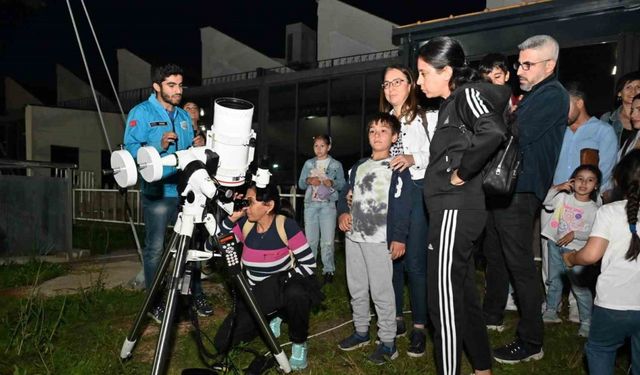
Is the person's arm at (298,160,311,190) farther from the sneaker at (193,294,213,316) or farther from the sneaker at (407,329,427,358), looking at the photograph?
the sneaker at (407,329,427,358)

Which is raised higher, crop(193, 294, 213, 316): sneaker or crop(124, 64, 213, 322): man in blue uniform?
crop(124, 64, 213, 322): man in blue uniform

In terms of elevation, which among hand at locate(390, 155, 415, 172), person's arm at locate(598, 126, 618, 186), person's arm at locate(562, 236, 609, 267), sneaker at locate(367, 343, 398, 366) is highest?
person's arm at locate(598, 126, 618, 186)

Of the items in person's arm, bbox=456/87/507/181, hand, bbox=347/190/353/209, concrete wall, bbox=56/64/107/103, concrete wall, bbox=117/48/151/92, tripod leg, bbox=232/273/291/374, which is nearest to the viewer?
person's arm, bbox=456/87/507/181

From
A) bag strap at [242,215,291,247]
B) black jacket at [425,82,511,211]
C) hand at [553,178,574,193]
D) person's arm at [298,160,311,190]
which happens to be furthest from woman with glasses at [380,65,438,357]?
person's arm at [298,160,311,190]

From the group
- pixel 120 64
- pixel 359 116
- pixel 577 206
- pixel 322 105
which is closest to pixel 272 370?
pixel 577 206

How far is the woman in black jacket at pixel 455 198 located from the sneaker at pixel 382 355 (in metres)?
0.73

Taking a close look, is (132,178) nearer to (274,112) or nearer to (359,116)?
(359,116)

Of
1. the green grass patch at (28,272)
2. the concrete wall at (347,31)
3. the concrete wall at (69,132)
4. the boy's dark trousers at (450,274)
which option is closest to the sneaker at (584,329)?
the boy's dark trousers at (450,274)

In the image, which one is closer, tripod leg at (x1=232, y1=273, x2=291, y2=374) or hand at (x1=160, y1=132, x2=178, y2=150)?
tripod leg at (x1=232, y1=273, x2=291, y2=374)

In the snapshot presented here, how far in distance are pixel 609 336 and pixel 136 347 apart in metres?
2.90

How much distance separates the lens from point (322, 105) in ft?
40.2

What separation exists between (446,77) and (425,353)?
1.88 metres

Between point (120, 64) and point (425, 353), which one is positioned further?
point (120, 64)

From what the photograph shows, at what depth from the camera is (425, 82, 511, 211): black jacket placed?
2207 mm
